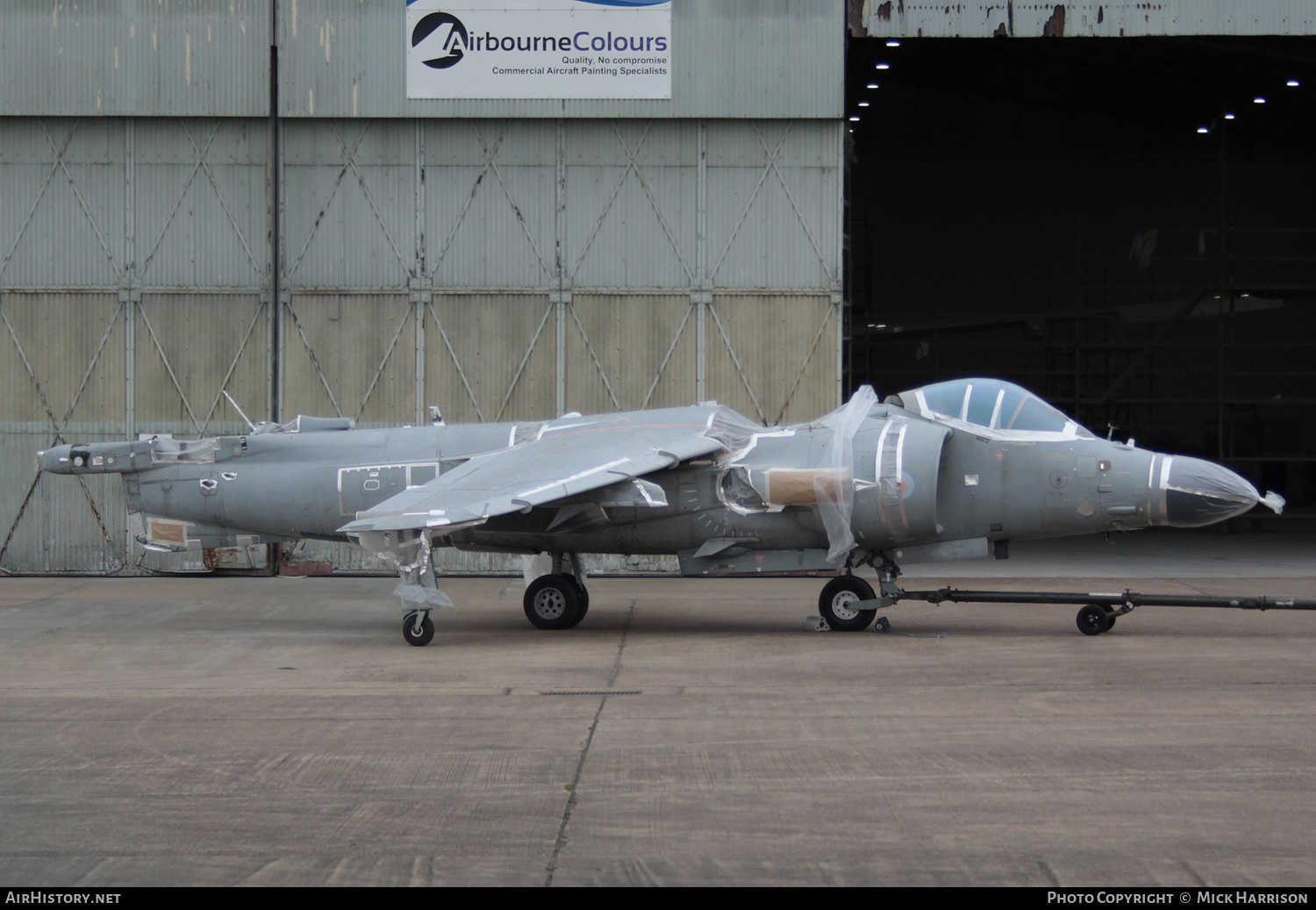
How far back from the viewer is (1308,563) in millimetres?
22891

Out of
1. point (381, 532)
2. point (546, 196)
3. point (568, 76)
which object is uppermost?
point (568, 76)

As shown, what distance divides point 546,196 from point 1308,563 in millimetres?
15758

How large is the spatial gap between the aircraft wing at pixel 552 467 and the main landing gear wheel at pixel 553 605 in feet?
5.59

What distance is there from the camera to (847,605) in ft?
45.6

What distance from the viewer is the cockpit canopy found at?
1356 cm

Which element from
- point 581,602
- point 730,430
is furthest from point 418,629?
point 730,430

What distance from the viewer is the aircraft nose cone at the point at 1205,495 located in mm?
12680

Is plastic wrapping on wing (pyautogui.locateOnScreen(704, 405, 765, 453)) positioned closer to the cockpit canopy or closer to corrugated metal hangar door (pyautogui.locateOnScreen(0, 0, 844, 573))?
the cockpit canopy

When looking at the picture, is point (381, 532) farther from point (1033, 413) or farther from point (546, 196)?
point (546, 196)

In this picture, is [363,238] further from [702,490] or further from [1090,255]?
[1090,255]

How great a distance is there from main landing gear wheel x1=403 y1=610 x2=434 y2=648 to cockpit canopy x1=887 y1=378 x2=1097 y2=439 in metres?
5.98

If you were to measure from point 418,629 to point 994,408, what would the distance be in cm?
688

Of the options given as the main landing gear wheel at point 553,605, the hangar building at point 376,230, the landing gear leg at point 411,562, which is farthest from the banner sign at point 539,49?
the landing gear leg at point 411,562
